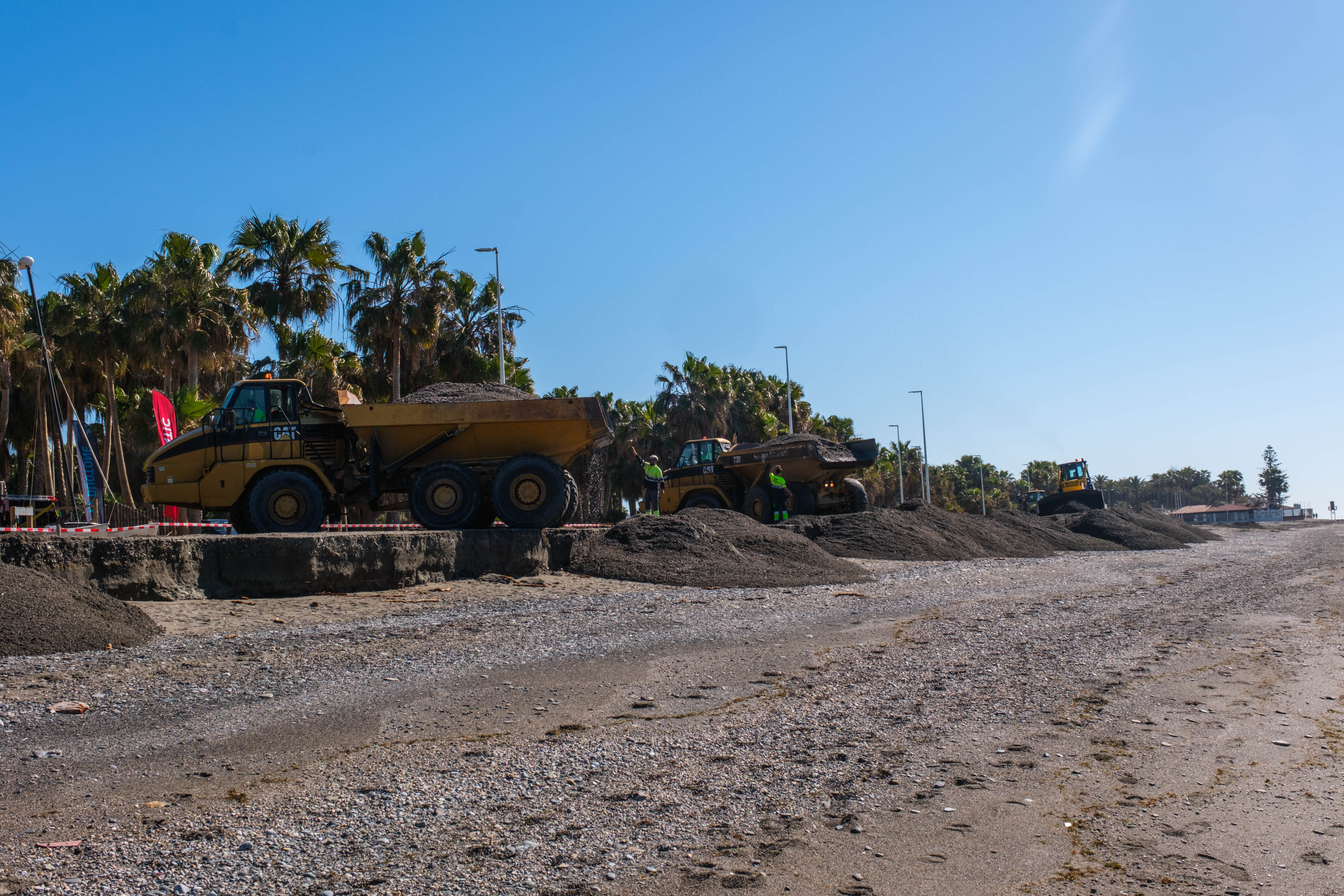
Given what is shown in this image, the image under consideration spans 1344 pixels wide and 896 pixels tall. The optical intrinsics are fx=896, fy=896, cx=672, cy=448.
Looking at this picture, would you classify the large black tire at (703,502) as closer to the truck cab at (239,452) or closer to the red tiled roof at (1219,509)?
the truck cab at (239,452)

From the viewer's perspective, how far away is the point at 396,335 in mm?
28406

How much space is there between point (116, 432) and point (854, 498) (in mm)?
23300

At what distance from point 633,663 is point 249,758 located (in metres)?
3.17

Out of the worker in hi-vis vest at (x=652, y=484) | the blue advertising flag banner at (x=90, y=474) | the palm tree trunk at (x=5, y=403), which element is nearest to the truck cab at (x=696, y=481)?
the worker in hi-vis vest at (x=652, y=484)

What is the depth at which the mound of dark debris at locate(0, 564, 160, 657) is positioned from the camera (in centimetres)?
688

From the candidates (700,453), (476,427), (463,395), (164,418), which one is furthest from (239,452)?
(700,453)

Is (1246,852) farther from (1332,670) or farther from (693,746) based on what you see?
(1332,670)

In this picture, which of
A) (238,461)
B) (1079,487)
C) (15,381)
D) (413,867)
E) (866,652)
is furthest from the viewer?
(1079,487)

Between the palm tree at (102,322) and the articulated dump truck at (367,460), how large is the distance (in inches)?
708

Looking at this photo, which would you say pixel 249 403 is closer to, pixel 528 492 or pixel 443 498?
pixel 443 498

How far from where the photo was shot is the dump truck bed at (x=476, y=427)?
1308 centimetres

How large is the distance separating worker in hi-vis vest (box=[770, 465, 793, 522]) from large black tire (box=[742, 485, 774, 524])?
12 centimetres

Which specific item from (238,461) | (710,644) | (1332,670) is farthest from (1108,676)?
(238,461)

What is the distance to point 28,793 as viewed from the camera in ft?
13.5
